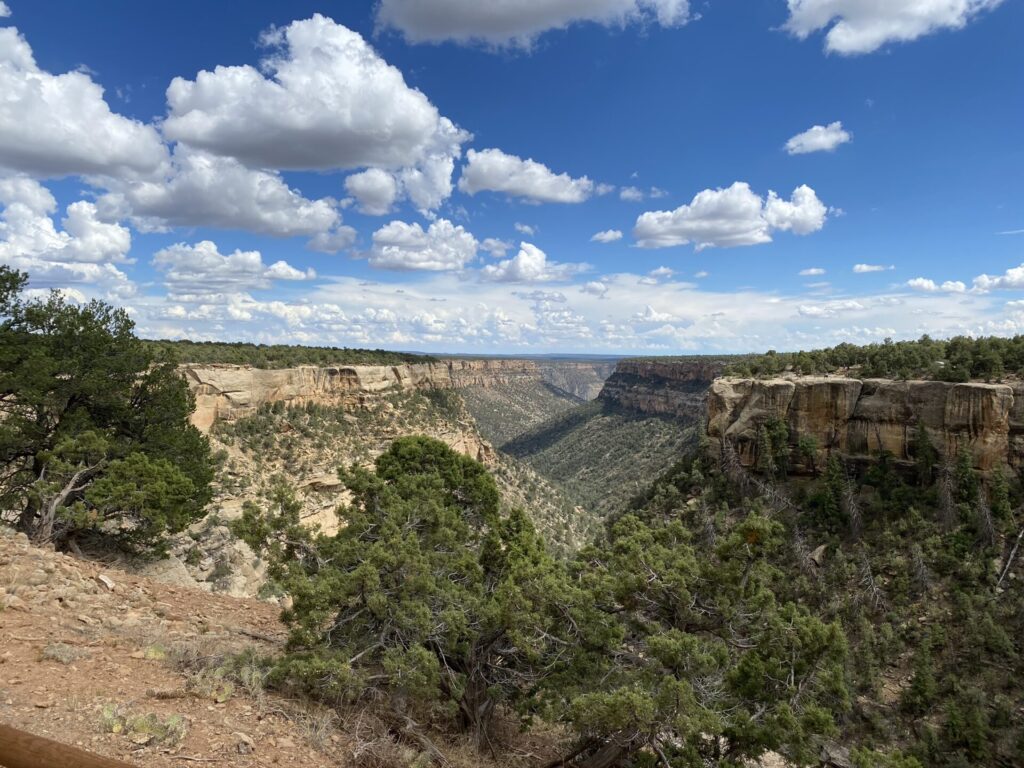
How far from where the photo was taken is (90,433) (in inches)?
694

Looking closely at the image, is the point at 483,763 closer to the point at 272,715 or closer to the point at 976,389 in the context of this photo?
the point at 272,715

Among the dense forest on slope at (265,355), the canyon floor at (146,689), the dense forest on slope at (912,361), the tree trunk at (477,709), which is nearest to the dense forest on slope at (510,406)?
the dense forest on slope at (265,355)

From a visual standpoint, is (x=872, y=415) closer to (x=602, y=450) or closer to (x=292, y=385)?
(x=292, y=385)

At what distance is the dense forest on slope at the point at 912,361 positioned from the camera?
30.4 metres

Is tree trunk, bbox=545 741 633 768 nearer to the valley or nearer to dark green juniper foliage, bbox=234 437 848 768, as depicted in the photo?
dark green juniper foliage, bbox=234 437 848 768

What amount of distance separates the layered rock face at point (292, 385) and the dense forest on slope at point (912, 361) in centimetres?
3130

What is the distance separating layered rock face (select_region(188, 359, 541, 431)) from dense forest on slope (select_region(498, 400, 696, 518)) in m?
25.6

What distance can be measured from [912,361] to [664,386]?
74.6 m

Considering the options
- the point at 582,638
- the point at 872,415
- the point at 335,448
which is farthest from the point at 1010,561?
the point at 335,448

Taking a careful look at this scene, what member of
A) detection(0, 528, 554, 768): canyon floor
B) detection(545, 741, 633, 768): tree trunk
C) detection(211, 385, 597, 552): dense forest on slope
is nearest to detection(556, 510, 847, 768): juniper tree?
detection(545, 741, 633, 768): tree trunk

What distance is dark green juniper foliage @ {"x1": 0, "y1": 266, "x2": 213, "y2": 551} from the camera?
17.1 meters

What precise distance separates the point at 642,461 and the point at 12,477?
2945 inches

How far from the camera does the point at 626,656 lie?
1118 cm

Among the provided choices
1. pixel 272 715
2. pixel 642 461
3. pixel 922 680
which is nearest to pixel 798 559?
pixel 922 680
